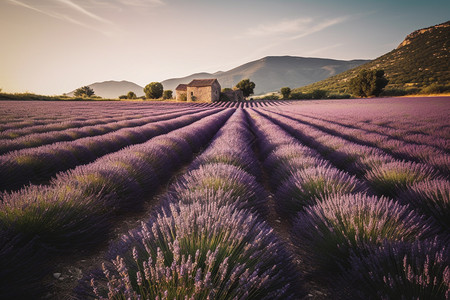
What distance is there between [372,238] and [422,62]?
276 feet

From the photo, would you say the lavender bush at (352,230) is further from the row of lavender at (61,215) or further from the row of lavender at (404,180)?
the row of lavender at (61,215)

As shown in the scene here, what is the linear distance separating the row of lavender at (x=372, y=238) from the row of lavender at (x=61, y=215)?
1833 millimetres

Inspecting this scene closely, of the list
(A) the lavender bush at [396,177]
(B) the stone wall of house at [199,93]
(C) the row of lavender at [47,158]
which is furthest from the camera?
(B) the stone wall of house at [199,93]

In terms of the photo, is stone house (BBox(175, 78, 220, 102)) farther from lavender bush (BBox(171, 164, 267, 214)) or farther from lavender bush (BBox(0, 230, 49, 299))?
lavender bush (BBox(0, 230, 49, 299))

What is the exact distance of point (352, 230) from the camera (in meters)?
1.47

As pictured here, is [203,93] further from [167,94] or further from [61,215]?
[61,215]

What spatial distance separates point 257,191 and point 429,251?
1.52m

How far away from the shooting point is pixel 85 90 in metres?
82.4

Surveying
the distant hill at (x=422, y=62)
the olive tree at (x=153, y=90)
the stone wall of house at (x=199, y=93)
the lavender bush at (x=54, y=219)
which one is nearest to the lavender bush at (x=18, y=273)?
the lavender bush at (x=54, y=219)

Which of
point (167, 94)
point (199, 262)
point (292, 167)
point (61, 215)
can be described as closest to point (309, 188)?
point (292, 167)

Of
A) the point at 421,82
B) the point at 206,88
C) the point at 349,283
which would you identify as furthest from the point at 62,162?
the point at 421,82

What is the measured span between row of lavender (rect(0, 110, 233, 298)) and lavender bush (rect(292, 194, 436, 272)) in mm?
1831

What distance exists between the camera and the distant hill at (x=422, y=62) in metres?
47.7

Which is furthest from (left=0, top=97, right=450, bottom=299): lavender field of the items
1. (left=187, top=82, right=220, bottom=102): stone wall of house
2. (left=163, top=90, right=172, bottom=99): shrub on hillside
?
(left=163, top=90, right=172, bottom=99): shrub on hillside
